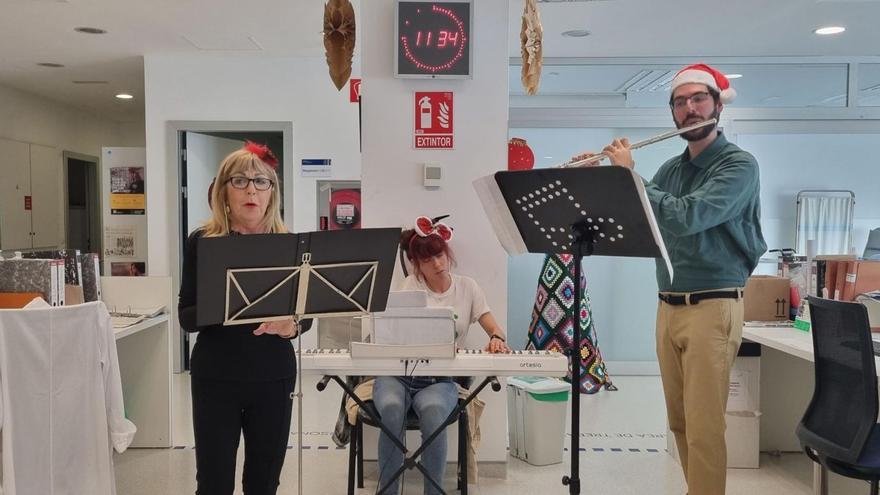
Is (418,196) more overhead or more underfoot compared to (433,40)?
more underfoot

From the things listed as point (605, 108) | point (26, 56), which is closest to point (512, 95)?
point (605, 108)

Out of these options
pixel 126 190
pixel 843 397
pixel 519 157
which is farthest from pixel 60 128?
pixel 843 397

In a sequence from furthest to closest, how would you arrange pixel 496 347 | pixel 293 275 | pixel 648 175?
1. pixel 648 175
2. pixel 496 347
3. pixel 293 275

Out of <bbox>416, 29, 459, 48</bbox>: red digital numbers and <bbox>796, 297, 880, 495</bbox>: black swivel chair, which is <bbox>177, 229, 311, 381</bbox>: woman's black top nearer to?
<bbox>416, 29, 459, 48</bbox>: red digital numbers

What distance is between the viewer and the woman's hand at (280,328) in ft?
6.71

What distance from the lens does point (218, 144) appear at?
624 centimetres

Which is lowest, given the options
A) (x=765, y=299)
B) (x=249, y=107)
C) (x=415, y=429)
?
(x=415, y=429)

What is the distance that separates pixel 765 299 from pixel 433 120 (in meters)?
2.03

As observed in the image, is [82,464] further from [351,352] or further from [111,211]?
[111,211]

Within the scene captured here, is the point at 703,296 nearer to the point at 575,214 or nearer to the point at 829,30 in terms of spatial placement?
the point at 575,214

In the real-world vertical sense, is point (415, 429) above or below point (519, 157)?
below

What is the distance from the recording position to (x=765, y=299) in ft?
12.4

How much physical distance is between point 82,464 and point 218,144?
409cm

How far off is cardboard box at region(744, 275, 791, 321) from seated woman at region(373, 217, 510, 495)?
152 centimetres
